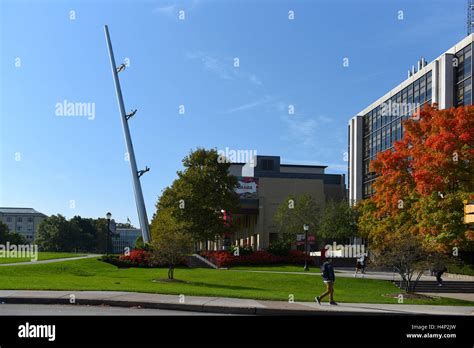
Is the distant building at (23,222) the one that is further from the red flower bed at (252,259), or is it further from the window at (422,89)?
the red flower bed at (252,259)

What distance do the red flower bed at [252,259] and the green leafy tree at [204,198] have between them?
6035 mm

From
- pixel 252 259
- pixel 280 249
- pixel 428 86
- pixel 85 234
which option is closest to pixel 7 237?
pixel 85 234

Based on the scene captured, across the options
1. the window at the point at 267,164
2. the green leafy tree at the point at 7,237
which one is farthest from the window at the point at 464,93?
the green leafy tree at the point at 7,237

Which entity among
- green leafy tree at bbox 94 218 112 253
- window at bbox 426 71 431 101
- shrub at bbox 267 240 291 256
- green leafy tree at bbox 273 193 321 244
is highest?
window at bbox 426 71 431 101

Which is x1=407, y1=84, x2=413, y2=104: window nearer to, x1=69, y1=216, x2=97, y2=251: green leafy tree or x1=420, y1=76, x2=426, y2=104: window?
x1=420, y1=76, x2=426, y2=104: window

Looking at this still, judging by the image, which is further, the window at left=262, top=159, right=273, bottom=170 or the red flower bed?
the window at left=262, top=159, right=273, bottom=170

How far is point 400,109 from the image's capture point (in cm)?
8100

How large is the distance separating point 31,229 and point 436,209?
152552 mm

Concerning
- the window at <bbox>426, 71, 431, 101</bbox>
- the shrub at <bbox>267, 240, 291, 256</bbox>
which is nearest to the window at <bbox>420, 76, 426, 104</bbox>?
the window at <bbox>426, 71, 431, 101</bbox>

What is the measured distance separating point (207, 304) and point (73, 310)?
3.93 m

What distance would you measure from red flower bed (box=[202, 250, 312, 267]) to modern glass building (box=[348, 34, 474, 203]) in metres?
22.0

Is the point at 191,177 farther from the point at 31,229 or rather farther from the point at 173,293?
the point at 31,229

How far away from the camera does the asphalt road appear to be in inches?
599

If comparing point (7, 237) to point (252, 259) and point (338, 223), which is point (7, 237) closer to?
point (338, 223)
